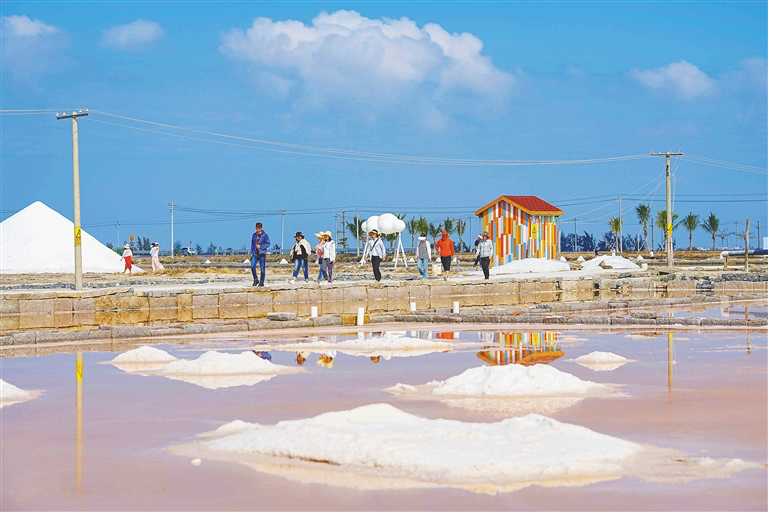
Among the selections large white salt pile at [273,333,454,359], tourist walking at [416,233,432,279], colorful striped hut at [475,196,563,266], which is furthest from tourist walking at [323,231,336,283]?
colorful striped hut at [475,196,563,266]

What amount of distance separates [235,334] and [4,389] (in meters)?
7.00

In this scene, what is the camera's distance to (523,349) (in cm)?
1388

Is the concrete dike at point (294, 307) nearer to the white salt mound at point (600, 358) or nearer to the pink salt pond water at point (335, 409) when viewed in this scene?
the pink salt pond water at point (335, 409)

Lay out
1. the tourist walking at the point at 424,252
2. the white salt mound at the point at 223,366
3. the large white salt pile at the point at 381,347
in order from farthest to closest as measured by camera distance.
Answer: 1. the tourist walking at the point at 424,252
2. the large white salt pile at the point at 381,347
3. the white salt mound at the point at 223,366

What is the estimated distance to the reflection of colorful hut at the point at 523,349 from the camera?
12609 millimetres

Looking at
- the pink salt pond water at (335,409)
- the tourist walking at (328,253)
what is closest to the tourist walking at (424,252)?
the tourist walking at (328,253)

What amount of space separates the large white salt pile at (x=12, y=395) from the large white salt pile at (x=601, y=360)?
20.6ft

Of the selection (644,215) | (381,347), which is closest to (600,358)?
(381,347)

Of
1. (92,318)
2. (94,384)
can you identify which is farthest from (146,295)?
(94,384)

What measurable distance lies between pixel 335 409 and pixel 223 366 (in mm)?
3046

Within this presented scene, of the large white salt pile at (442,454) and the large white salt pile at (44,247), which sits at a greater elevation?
the large white salt pile at (44,247)

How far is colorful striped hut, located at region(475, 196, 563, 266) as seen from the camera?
39.4 m

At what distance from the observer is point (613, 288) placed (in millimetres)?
29531

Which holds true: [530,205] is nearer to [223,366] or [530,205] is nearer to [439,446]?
[223,366]
